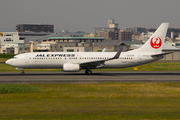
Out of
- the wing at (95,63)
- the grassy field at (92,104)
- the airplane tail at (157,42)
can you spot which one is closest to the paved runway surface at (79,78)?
→ the wing at (95,63)

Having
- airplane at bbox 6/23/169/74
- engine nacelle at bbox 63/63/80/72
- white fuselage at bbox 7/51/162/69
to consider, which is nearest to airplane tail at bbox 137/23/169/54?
airplane at bbox 6/23/169/74

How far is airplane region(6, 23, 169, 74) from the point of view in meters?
42.6

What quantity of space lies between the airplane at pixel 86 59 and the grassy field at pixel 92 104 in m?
16.1

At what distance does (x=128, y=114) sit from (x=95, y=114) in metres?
2.09

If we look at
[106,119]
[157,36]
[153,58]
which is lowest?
[106,119]

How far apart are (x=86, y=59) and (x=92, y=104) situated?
2423cm

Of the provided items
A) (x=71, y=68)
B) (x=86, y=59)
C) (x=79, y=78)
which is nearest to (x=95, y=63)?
(x=86, y=59)

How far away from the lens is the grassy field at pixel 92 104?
52.7 ft

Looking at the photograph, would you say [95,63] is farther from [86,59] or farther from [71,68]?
[71,68]

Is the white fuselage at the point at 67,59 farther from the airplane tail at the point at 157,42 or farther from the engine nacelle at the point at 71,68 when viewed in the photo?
the engine nacelle at the point at 71,68

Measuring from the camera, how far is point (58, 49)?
162 meters

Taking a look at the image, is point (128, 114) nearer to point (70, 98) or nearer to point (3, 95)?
point (70, 98)

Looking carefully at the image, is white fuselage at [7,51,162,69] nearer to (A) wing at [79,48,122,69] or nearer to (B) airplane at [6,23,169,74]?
(B) airplane at [6,23,169,74]

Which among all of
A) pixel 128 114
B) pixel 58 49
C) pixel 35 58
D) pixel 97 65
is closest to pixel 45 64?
pixel 35 58
